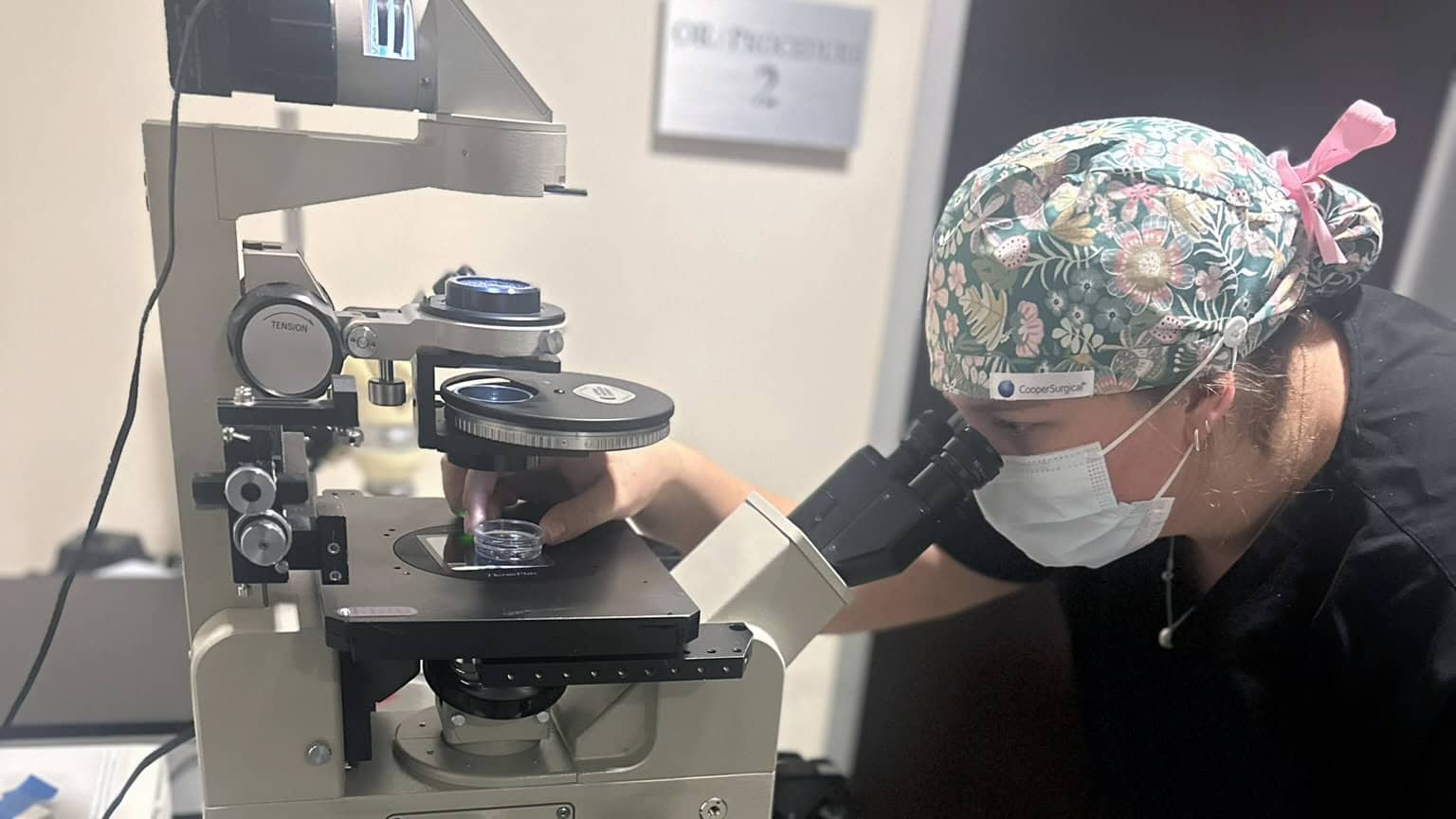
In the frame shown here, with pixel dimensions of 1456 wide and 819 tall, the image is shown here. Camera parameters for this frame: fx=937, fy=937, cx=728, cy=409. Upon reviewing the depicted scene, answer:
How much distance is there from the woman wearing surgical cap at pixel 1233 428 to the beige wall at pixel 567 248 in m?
0.54

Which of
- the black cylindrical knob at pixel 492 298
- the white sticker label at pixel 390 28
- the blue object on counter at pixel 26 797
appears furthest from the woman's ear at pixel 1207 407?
the blue object on counter at pixel 26 797

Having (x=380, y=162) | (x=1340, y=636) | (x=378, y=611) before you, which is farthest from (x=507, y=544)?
(x=1340, y=636)

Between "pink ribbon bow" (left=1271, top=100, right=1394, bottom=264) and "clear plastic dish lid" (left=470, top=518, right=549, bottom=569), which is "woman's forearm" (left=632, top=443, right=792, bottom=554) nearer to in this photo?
"clear plastic dish lid" (left=470, top=518, right=549, bottom=569)

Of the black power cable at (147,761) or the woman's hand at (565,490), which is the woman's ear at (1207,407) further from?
the black power cable at (147,761)

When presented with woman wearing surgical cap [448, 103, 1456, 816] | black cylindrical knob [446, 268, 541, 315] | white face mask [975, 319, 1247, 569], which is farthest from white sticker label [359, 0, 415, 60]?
white face mask [975, 319, 1247, 569]

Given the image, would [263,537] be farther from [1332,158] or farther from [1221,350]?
[1332,158]

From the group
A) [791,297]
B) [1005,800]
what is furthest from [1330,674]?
[791,297]

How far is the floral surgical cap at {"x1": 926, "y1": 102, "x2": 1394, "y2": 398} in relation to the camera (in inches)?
29.7

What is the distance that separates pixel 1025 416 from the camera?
0.84 m

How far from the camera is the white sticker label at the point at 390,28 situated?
580 mm

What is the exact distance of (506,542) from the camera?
721 millimetres

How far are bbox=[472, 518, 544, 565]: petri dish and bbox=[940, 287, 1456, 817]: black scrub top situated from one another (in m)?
0.67

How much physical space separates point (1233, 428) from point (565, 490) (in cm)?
62

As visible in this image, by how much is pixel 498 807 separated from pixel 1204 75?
125 cm
